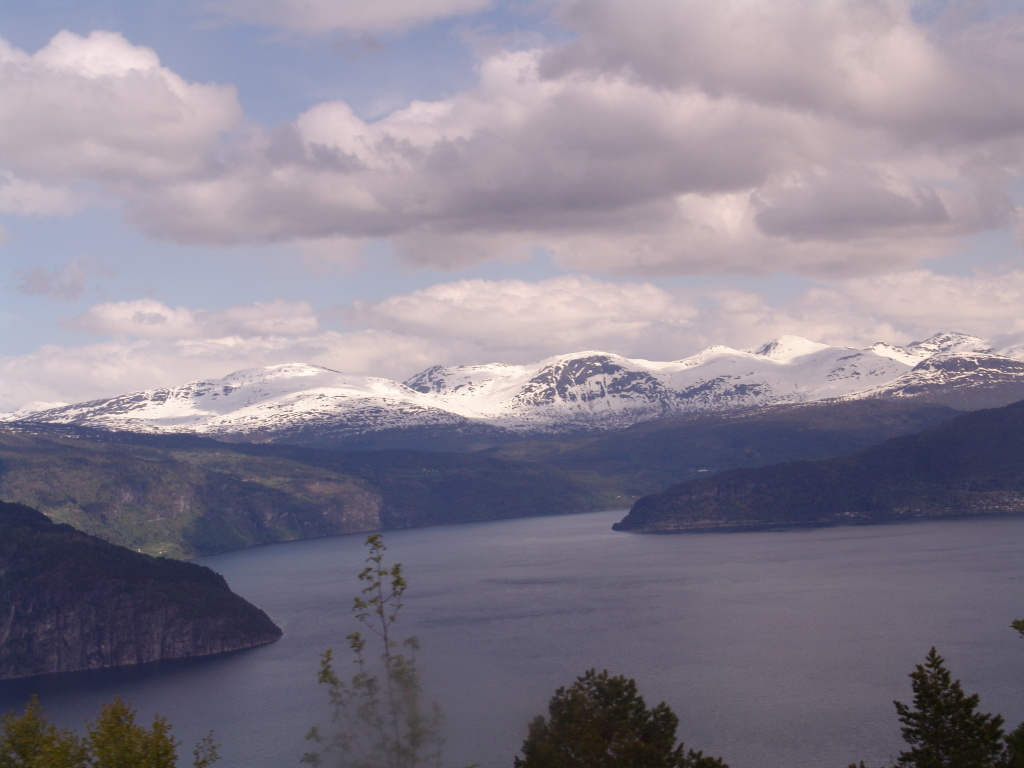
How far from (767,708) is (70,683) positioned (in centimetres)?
10907

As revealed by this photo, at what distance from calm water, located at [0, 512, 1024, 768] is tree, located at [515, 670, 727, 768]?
3115cm

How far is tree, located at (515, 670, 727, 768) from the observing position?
5309 centimetres

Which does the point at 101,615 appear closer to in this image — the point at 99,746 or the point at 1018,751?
the point at 99,746

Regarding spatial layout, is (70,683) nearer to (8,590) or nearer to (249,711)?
(8,590)

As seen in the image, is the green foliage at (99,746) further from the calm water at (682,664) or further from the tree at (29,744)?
the calm water at (682,664)

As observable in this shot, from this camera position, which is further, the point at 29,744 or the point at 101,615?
the point at 101,615

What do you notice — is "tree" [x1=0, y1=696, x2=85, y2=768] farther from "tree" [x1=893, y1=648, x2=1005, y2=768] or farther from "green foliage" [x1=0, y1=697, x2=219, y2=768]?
"tree" [x1=893, y1=648, x2=1005, y2=768]

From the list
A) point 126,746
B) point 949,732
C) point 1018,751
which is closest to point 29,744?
point 126,746

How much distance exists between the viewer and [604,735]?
59.4 m

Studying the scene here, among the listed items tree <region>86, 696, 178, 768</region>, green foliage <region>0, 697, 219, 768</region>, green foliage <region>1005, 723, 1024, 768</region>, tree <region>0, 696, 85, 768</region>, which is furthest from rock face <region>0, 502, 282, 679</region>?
green foliage <region>1005, 723, 1024, 768</region>

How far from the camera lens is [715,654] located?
133875 millimetres

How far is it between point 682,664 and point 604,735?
240 ft

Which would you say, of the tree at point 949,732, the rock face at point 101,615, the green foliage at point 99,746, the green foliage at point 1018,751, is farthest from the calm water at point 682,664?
the green foliage at point 99,746

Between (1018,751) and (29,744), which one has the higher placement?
(29,744)
